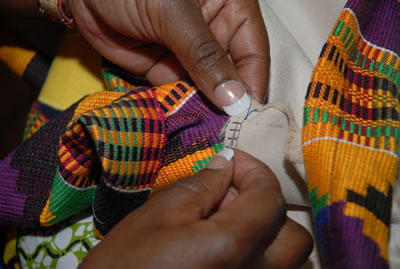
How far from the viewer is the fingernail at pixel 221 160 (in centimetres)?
41

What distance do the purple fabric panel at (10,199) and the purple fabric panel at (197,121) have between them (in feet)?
0.81

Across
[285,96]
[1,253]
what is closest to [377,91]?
[285,96]

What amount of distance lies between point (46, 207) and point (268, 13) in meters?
0.50

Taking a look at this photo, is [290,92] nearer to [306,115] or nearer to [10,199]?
[306,115]

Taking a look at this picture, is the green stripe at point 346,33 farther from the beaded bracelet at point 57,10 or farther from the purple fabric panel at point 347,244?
the beaded bracelet at point 57,10

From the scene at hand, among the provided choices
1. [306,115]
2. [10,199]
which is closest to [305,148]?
[306,115]

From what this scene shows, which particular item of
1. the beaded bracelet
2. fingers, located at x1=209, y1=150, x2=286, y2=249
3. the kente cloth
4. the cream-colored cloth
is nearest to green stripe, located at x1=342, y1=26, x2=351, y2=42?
the kente cloth

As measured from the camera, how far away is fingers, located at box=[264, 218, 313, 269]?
36cm

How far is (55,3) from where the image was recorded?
2.14 feet

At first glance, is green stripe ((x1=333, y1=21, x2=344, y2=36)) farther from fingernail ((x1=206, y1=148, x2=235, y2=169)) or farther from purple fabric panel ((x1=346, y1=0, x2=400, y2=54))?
fingernail ((x1=206, y1=148, x2=235, y2=169))

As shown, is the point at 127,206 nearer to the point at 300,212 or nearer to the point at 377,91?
the point at 300,212

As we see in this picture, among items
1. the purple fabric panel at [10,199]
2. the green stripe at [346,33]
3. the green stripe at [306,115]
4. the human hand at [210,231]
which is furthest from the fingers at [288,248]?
the purple fabric panel at [10,199]

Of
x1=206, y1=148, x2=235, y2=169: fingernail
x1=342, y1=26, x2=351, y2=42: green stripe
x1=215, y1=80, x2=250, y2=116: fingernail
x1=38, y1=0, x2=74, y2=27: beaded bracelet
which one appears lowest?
x1=206, y1=148, x2=235, y2=169: fingernail

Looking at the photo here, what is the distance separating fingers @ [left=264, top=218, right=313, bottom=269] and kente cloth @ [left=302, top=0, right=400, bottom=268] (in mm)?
22
